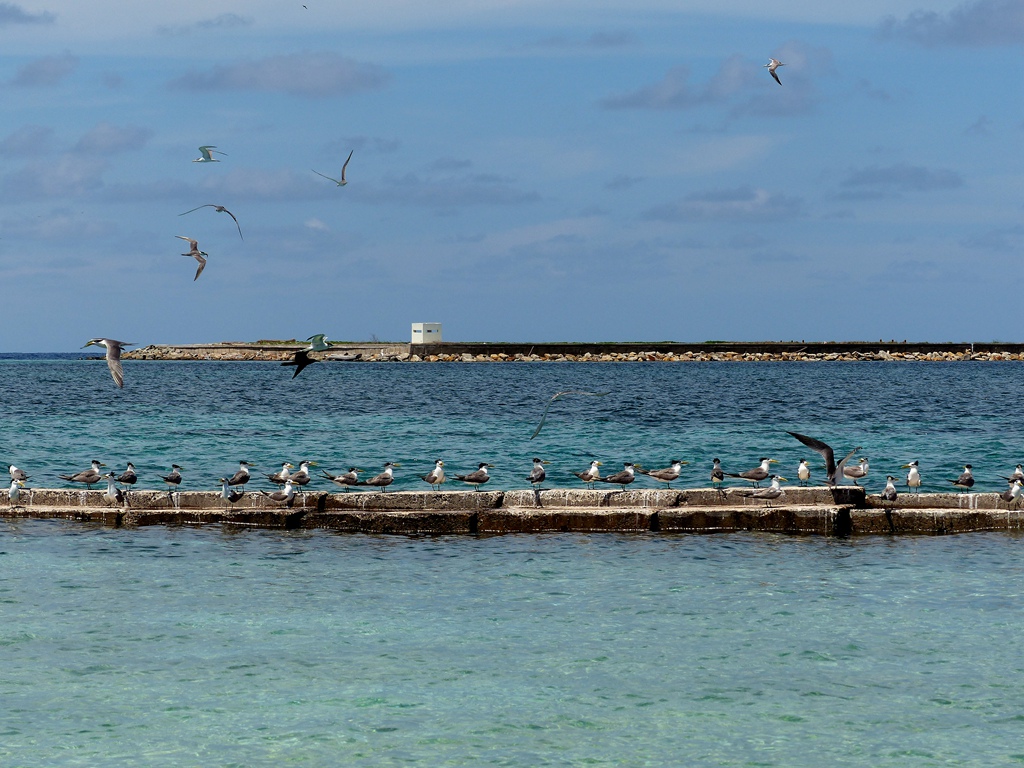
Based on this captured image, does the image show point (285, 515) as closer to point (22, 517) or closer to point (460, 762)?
point (22, 517)

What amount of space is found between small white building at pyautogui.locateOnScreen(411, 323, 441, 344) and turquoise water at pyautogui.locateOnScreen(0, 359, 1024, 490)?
44.4 meters

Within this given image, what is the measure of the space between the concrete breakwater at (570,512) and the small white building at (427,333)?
10873 cm

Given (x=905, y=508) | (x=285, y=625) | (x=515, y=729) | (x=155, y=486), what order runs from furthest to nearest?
(x=155, y=486)
(x=905, y=508)
(x=285, y=625)
(x=515, y=729)

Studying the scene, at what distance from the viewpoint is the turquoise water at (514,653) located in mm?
9227

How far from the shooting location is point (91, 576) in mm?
15047

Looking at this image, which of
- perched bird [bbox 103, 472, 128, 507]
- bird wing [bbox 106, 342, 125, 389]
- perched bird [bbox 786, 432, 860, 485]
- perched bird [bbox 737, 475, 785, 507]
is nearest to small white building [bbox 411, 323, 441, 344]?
perched bird [bbox 103, 472, 128, 507]

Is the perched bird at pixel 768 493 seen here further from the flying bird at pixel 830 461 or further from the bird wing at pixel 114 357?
the bird wing at pixel 114 357

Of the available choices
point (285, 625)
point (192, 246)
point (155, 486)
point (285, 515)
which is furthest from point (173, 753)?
point (155, 486)

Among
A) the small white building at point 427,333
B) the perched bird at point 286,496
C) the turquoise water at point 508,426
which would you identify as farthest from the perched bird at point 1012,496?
the small white building at point 427,333

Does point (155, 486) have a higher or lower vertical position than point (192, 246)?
lower

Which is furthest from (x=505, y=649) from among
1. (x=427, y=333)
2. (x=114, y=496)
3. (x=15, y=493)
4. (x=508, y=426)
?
(x=427, y=333)

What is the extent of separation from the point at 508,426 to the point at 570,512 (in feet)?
84.4

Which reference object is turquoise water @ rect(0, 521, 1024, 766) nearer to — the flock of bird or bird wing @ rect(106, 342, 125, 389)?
the flock of bird

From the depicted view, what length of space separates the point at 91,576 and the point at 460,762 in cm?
797
